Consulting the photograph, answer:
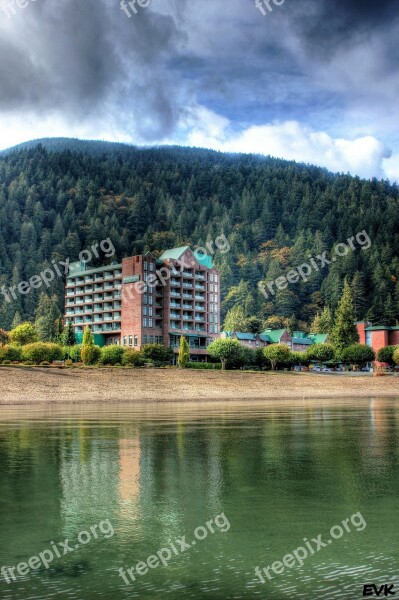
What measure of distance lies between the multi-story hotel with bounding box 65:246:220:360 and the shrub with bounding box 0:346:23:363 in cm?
5034

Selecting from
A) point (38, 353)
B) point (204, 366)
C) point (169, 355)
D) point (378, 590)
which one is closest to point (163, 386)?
point (38, 353)

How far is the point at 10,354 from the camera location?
3408 inches

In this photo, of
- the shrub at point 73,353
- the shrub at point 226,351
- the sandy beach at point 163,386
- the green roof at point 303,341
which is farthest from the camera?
the green roof at point 303,341

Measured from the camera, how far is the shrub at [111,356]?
9488cm

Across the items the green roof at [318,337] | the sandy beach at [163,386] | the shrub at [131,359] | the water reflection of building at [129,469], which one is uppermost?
the green roof at [318,337]

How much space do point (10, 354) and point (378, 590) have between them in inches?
3236

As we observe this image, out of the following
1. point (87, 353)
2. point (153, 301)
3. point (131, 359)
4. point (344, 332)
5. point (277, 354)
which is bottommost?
point (277, 354)

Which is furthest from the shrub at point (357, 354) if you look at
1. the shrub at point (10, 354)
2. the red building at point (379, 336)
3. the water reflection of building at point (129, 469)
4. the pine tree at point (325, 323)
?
the water reflection of building at point (129, 469)

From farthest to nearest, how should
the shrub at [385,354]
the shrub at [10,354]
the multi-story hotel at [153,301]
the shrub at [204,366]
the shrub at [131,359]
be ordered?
1. the multi-story hotel at [153,301]
2. the shrub at [385,354]
3. the shrub at [204,366]
4. the shrub at [131,359]
5. the shrub at [10,354]

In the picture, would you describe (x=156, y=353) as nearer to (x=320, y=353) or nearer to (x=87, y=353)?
(x=87, y=353)

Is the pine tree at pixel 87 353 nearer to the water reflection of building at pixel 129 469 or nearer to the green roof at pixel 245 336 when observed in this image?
the water reflection of building at pixel 129 469

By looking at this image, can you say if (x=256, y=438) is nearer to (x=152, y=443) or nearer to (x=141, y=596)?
(x=152, y=443)

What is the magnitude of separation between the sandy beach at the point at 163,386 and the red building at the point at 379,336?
70262 mm

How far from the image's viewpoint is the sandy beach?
60.4 metres
